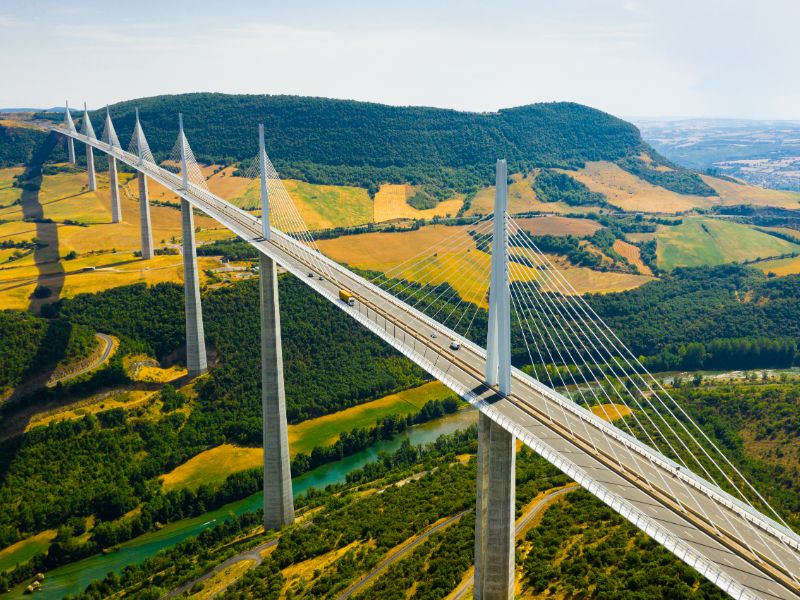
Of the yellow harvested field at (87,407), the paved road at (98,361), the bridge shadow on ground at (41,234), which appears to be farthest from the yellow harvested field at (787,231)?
the bridge shadow on ground at (41,234)

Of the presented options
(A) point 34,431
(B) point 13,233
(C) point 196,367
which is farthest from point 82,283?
(B) point 13,233

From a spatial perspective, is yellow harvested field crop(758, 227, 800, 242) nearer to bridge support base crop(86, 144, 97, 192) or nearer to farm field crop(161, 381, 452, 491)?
farm field crop(161, 381, 452, 491)

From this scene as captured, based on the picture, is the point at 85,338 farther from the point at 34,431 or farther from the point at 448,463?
the point at 448,463

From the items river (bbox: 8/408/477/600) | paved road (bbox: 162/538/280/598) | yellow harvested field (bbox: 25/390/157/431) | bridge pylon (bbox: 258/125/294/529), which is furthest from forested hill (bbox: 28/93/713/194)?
paved road (bbox: 162/538/280/598)

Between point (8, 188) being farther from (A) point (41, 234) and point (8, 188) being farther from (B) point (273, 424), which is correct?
(B) point (273, 424)

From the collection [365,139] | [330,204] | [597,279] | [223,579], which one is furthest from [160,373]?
[365,139]

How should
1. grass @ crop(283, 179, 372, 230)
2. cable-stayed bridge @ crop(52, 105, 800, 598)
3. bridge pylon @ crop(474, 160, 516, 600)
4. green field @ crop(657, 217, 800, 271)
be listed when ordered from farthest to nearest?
grass @ crop(283, 179, 372, 230) → green field @ crop(657, 217, 800, 271) → bridge pylon @ crop(474, 160, 516, 600) → cable-stayed bridge @ crop(52, 105, 800, 598)

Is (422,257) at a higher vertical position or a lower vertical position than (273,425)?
higher
